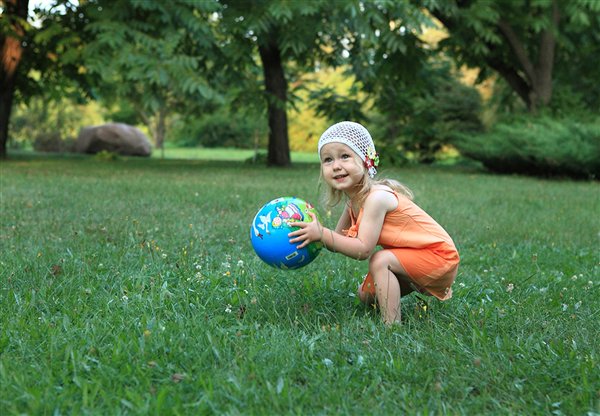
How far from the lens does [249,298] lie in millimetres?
4105

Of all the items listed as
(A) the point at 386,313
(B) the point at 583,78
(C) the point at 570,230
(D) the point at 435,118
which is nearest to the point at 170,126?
(D) the point at 435,118

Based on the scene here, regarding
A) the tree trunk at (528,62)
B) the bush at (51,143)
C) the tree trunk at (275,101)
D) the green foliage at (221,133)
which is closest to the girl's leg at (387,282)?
the tree trunk at (275,101)

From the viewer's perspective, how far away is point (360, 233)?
12.2 feet

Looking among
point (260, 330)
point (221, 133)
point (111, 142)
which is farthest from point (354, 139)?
point (221, 133)

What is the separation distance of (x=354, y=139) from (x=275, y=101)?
14.5m

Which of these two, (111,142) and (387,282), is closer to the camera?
(387,282)

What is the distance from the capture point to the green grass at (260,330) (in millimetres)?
2697

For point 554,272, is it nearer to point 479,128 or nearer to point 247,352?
point 247,352

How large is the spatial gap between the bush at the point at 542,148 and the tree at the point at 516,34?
7.33 ft

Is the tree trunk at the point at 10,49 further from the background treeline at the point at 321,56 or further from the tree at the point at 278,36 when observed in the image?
the tree at the point at 278,36

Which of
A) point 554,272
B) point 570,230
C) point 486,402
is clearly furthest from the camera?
point 570,230

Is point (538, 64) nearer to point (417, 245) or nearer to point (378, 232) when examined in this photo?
point (417, 245)

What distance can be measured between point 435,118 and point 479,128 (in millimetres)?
2256

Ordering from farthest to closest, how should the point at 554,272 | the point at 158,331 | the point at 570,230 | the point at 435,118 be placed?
the point at 435,118
the point at 570,230
the point at 554,272
the point at 158,331
